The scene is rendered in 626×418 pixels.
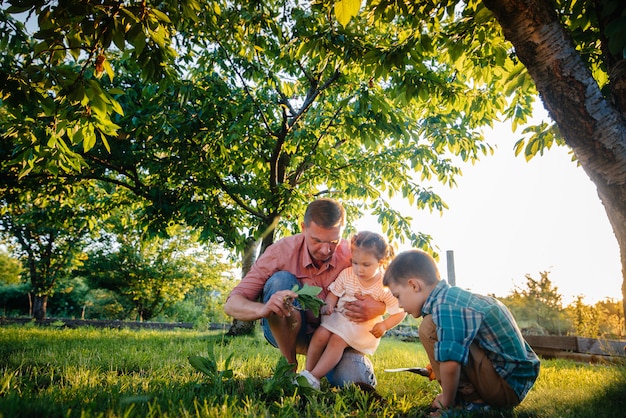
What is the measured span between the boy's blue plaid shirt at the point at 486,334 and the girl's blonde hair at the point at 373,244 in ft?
2.36

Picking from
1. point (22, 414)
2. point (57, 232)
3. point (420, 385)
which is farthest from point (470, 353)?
point (57, 232)

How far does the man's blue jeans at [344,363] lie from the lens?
2.75 metres

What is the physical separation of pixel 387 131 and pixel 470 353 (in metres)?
2.63

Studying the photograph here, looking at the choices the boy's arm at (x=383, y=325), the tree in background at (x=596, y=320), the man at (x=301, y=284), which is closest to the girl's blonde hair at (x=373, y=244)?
the man at (x=301, y=284)

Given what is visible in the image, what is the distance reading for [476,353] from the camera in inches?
85.8

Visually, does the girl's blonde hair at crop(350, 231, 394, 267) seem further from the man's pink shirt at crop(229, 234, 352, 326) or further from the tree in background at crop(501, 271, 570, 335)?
the tree in background at crop(501, 271, 570, 335)

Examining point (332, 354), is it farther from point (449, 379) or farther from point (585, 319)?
point (585, 319)

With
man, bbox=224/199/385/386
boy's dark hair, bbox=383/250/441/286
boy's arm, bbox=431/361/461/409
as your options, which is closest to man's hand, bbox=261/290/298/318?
man, bbox=224/199/385/386

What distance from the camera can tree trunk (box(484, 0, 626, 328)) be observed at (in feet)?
5.29

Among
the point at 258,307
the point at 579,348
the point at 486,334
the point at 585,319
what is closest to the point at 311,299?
the point at 258,307

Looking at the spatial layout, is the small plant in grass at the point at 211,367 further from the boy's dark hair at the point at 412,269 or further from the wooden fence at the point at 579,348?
the wooden fence at the point at 579,348

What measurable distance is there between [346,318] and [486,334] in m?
0.98

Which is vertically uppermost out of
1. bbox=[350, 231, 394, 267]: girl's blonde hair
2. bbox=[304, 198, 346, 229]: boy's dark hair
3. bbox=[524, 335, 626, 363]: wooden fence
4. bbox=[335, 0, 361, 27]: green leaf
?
bbox=[335, 0, 361, 27]: green leaf

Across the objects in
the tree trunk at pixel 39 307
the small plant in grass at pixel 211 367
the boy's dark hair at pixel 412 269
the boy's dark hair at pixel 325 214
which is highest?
the boy's dark hair at pixel 325 214
